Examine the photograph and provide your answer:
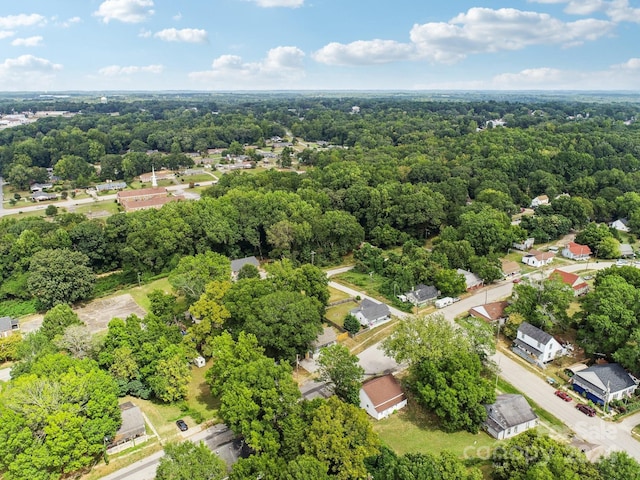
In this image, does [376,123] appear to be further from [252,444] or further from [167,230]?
[252,444]

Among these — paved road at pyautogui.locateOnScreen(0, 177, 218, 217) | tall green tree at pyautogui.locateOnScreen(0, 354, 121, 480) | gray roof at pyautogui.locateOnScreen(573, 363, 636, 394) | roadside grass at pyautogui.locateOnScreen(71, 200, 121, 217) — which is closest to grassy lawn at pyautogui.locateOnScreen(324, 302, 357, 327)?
gray roof at pyautogui.locateOnScreen(573, 363, 636, 394)

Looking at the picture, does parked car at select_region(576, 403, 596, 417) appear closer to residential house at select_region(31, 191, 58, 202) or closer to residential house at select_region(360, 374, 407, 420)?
residential house at select_region(360, 374, 407, 420)

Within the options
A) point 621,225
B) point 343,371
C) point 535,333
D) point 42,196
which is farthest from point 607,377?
point 42,196

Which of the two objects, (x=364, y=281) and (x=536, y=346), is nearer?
(x=536, y=346)

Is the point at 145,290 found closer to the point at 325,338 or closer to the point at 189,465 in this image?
the point at 325,338

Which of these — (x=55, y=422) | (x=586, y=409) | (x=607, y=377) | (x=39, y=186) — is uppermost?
(x=39, y=186)

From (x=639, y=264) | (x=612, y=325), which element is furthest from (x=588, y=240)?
(x=612, y=325)
